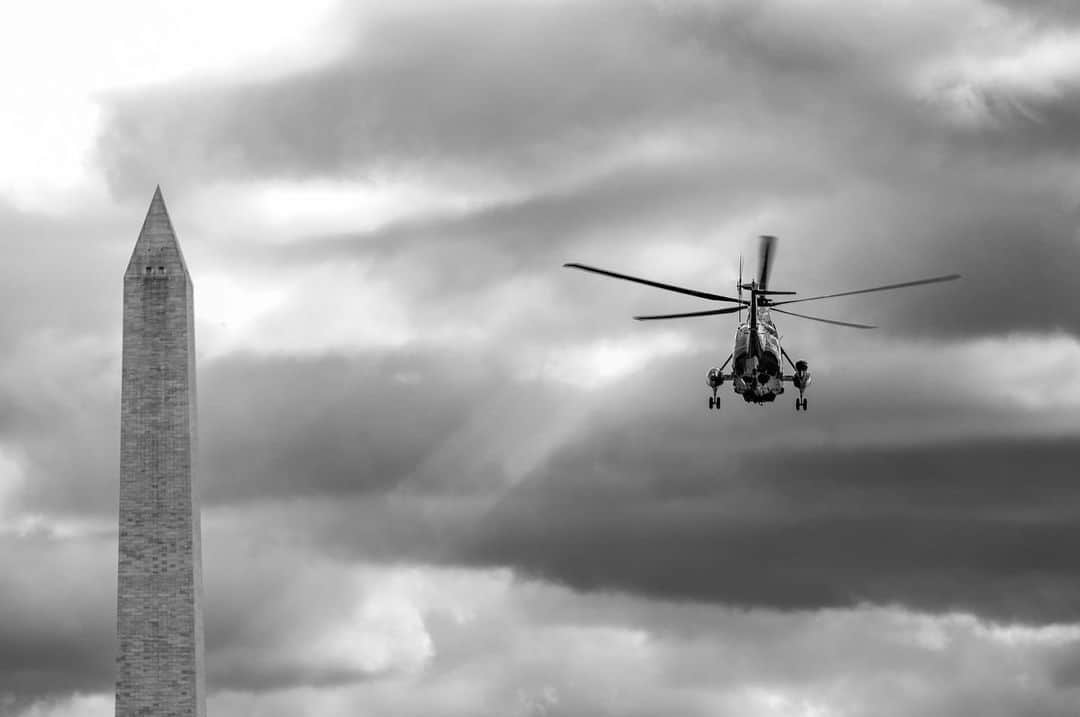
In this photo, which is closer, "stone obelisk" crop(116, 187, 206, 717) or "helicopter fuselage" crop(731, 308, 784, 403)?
"helicopter fuselage" crop(731, 308, 784, 403)

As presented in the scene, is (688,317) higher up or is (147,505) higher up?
(688,317)

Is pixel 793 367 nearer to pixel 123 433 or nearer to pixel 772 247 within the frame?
pixel 772 247

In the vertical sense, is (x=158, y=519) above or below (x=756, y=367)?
below

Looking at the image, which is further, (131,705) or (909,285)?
(131,705)

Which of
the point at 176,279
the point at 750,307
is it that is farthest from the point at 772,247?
the point at 176,279

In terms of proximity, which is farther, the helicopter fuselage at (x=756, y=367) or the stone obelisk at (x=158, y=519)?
the stone obelisk at (x=158, y=519)

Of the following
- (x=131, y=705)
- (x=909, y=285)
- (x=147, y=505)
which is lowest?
(x=131, y=705)

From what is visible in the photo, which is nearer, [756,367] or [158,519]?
[756,367]
